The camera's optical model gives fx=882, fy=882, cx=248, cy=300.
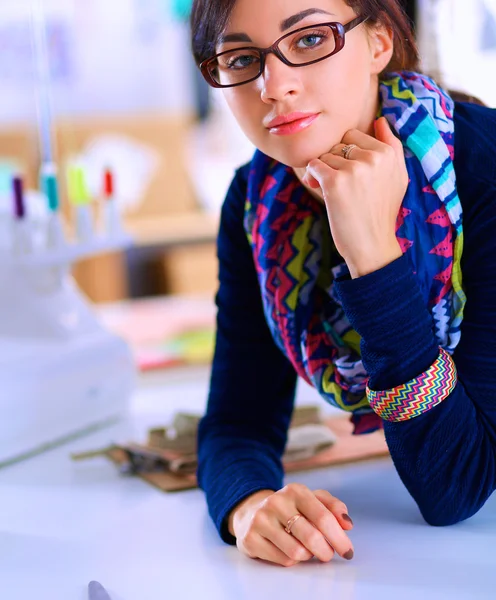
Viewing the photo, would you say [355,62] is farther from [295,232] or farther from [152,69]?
[152,69]

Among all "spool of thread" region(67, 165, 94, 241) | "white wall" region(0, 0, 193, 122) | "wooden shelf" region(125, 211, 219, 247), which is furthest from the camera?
"white wall" region(0, 0, 193, 122)

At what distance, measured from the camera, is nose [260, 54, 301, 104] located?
804mm

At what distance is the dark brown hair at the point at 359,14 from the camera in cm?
83

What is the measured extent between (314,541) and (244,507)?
0.10 meters

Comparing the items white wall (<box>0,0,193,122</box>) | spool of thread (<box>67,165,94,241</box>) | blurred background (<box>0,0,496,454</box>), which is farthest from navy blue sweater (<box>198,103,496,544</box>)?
white wall (<box>0,0,193,122</box>)

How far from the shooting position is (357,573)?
74cm

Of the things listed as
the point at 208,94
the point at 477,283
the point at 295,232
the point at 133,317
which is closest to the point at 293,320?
the point at 295,232

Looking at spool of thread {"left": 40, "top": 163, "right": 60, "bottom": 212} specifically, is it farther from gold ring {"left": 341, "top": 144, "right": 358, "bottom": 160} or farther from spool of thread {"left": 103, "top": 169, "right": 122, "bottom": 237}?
gold ring {"left": 341, "top": 144, "right": 358, "bottom": 160}

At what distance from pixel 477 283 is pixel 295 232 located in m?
0.20

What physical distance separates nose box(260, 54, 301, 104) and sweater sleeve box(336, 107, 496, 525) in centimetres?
18

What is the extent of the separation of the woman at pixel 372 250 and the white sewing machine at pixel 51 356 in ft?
1.13

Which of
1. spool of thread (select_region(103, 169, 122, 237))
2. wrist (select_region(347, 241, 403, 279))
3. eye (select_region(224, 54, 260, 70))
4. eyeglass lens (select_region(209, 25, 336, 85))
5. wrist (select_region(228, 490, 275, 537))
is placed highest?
eyeglass lens (select_region(209, 25, 336, 85))

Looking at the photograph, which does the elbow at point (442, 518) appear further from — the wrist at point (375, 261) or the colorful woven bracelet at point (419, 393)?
the wrist at point (375, 261)

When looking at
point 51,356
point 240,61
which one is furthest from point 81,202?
point 240,61
